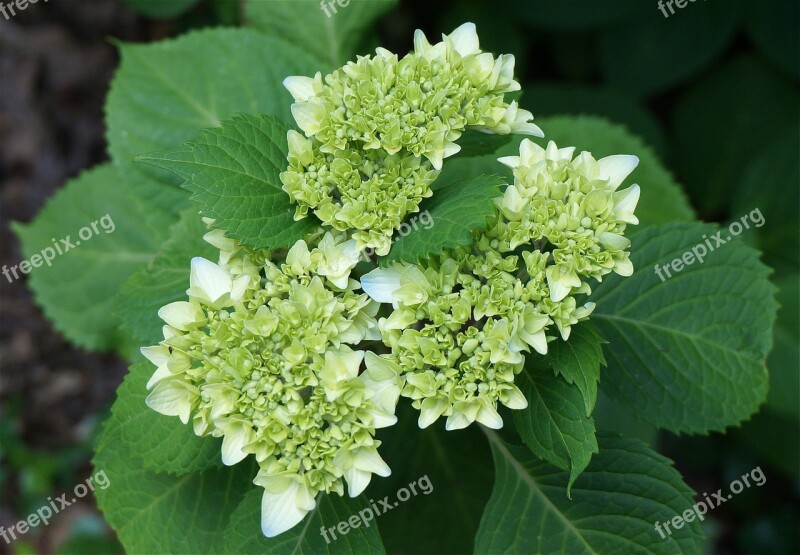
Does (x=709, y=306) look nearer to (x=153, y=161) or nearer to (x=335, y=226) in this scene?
(x=335, y=226)

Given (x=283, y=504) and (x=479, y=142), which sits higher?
(x=479, y=142)

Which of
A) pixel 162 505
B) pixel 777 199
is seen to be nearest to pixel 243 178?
pixel 162 505

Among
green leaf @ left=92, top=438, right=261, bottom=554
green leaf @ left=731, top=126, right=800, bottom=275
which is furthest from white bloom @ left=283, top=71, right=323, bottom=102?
green leaf @ left=731, top=126, right=800, bottom=275

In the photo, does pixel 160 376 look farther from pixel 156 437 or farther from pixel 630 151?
pixel 630 151

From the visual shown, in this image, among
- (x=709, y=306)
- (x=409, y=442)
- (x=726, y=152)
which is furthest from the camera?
(x=726, y=152)

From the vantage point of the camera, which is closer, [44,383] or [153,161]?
[153,161]

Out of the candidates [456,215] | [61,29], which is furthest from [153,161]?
[61,29]

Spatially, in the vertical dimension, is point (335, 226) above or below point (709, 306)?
above

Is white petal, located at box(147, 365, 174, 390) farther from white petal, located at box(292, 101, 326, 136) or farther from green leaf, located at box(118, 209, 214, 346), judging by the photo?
white petal, located at box(292, 101, 326, 136)
